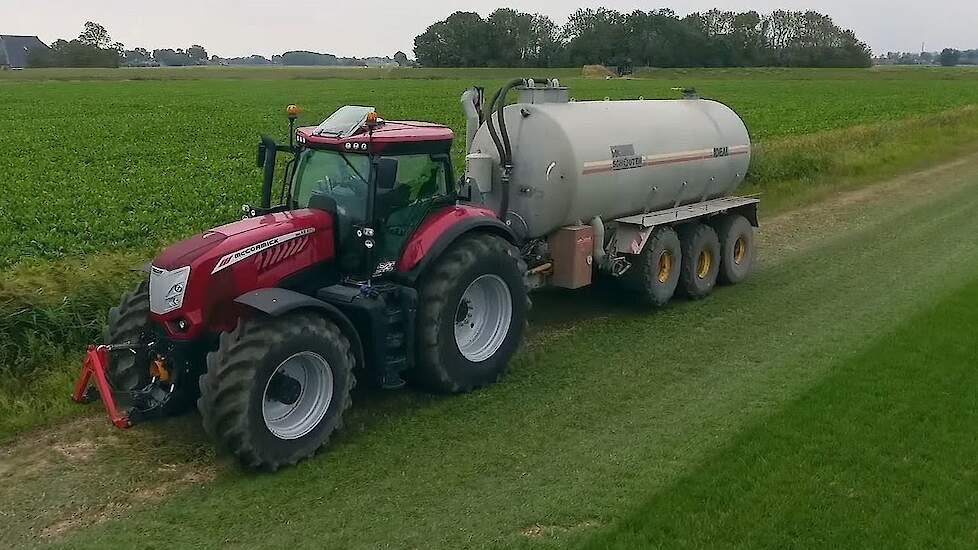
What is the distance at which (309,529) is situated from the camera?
546 cm

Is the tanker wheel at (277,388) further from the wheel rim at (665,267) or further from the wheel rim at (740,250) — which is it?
the wheel rim at (740,250)

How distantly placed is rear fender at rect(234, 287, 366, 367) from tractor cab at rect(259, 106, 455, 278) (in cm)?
66

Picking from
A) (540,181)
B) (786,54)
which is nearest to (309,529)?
(540,181)

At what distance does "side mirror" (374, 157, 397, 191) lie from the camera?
672 cm

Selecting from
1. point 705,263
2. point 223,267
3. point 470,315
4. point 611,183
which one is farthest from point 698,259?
point 223,267

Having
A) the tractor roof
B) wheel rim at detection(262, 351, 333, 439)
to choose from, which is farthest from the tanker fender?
wheel rim at detection(262, 351, 333, 439)

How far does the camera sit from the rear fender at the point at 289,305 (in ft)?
19.9

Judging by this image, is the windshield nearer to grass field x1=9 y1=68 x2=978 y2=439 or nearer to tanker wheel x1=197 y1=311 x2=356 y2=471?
tanker wheel x1=197 y1=311 x2=356 y2=471

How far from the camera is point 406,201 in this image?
7.33 metres

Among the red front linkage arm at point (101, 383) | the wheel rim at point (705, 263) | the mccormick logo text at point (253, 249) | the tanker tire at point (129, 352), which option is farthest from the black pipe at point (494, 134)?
the red front linkage arm at point (101, 383)

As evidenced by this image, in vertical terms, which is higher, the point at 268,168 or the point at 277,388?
the point at 268,168

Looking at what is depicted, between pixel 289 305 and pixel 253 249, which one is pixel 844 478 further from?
pixel 253 249

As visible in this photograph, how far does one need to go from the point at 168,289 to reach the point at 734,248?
7.75m

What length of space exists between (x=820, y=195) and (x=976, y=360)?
1042 centimetres
